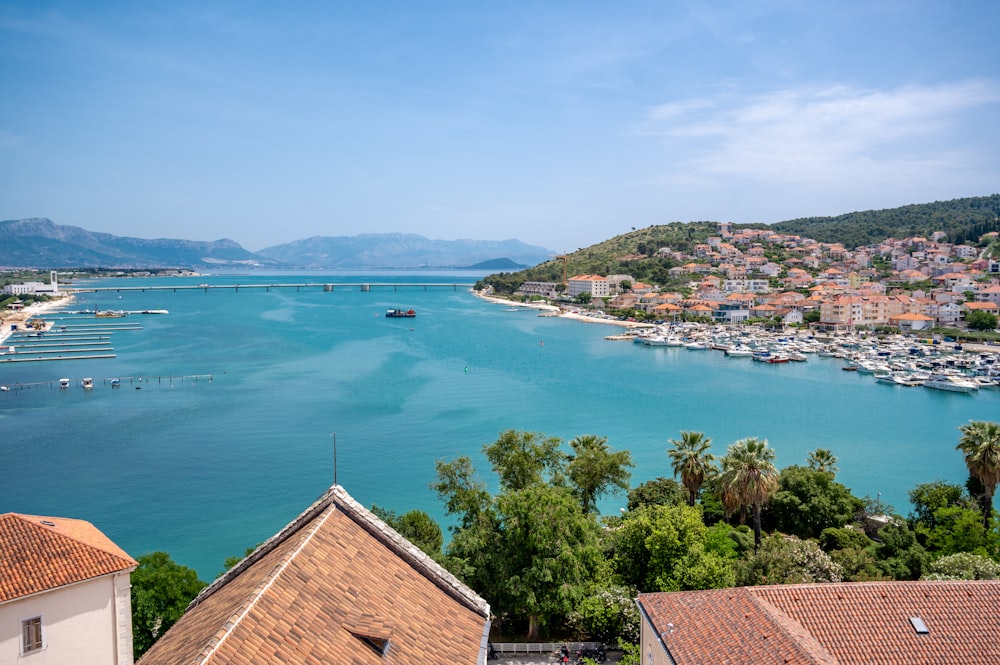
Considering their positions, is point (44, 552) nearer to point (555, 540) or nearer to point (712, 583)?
point (555, 540)

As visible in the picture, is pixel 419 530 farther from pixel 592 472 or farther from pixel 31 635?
pixel 31 635

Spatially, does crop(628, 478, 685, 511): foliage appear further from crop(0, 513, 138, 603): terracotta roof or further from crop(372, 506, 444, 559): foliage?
crop(0, 513, 138, 603): terracotta roof

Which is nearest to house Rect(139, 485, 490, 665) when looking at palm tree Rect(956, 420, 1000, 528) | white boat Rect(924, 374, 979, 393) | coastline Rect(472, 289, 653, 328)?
palm tree Rect(956, 420, 1000, 528)

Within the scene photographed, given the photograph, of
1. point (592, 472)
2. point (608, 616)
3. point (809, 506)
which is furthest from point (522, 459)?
point (809, 506)

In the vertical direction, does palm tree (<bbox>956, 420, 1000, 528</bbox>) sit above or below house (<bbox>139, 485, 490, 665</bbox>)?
below

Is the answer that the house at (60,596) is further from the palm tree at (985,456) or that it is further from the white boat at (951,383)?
the white boat at (951,383)

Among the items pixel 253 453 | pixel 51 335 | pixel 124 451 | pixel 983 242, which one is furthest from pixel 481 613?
pixel 983 242

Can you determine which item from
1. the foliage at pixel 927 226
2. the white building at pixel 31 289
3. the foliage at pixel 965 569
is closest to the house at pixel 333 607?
the foliage at pixel 965 569
